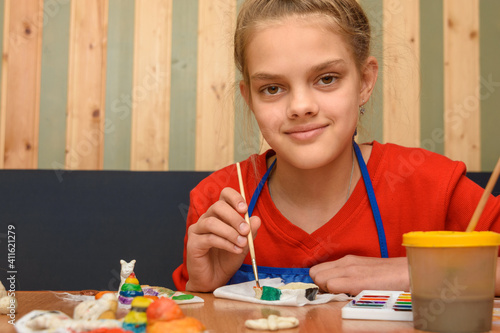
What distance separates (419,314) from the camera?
1.65ft

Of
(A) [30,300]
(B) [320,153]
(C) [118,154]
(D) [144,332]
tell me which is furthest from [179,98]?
(D) [144,332]

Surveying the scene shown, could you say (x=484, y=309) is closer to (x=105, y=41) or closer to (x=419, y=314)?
(x=419, y=314)

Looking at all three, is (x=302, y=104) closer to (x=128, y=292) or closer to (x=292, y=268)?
(x=292, y=268)

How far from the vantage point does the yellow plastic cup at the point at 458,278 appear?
0.48 m

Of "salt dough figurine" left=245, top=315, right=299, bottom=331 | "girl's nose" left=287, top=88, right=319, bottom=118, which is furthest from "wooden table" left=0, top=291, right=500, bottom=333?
"girl's nose" left=287, top=88, right=319, bottom=118

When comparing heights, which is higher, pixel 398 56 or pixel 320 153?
pixel 398 56

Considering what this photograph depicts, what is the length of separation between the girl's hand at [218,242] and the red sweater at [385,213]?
16cm

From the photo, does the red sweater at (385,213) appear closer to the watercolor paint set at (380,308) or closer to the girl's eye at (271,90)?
the girl's eye at (271,90)

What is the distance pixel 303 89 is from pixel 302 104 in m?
0.03

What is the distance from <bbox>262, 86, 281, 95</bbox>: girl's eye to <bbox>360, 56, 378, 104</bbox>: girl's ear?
25 centimetres

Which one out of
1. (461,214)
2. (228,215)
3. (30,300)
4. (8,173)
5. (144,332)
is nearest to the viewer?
(144,332)

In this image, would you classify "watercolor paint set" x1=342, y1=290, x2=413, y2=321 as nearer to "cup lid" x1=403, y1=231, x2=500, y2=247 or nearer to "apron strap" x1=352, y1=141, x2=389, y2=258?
"cup lid" x1=403, y1=231, x2=500, y2=247

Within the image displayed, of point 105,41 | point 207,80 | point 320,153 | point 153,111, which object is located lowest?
point 320,153

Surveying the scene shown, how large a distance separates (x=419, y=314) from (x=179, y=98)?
1601mm
